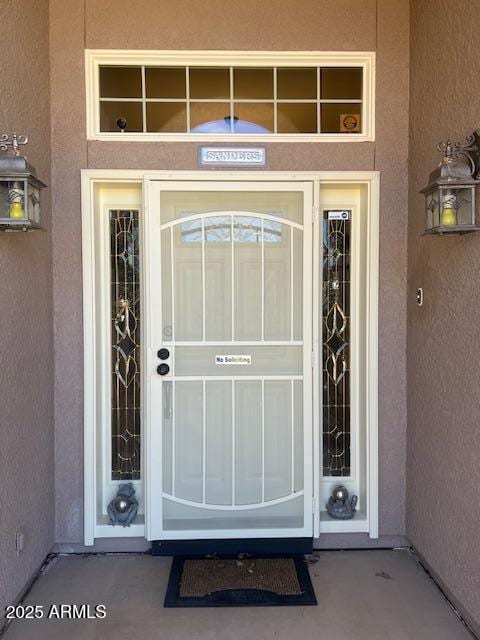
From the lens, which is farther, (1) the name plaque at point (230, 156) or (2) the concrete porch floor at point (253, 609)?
(1) the name plaque at point (230, 156)

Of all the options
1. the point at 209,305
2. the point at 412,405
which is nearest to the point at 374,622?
the point at 412,405

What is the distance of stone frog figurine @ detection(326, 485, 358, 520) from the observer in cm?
323

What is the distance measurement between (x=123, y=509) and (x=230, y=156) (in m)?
2.21

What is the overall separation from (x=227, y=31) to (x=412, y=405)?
246cm

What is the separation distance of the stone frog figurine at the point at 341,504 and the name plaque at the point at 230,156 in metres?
2.07

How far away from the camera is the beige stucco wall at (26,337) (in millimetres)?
2484

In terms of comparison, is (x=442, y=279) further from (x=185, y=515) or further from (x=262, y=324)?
(x=185, y=515)

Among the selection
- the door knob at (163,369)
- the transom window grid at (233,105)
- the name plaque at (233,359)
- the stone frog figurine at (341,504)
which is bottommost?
the stone frog figurine at (341,504)

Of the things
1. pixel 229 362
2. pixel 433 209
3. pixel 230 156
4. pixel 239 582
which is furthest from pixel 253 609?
pixel 230 156

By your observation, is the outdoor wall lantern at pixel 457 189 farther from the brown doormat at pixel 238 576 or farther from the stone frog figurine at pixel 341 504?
the brown doormat at pixel 238 576

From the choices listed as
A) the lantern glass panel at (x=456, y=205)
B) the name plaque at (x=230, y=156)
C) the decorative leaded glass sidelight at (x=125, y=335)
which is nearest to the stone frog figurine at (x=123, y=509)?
the decorative leaded glass sidelight at (x=125, y=335)

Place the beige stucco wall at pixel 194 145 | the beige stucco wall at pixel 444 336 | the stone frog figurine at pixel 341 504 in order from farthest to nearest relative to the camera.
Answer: the stone frog figurine at pixel 341 504 < the beige stucco wall at pixel 194 145 < the beige stucco wall at pixel 444 336

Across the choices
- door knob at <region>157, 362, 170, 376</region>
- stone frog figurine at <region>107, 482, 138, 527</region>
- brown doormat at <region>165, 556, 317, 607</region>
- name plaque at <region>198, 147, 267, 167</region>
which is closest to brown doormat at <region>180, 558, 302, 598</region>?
brown doormat at <region>165, 556, 317, 607</region>

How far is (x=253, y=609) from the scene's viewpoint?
2633 millimetres
